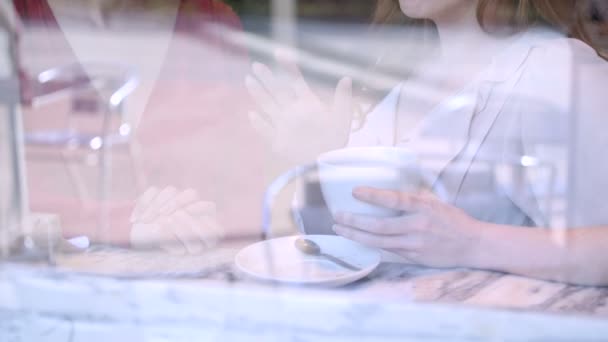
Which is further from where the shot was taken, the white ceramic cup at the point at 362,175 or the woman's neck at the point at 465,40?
the woman's neck at the point at 465,40

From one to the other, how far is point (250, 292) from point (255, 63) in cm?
41

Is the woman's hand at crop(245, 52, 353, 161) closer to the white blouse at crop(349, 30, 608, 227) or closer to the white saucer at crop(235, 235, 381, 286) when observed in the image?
the white blouse at crop(349, 30, 608, 227)

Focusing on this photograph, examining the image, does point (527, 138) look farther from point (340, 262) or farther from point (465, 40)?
point (340, 262)

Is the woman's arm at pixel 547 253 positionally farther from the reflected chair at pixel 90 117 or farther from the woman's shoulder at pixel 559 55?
the reflected chair at pixel 90 117

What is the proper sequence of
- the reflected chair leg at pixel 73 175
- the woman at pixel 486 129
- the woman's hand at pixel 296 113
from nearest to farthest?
the woman at pixel 486 129 → the woman's hand at pixel 296 113 → the reflected chair leg at pixel 73 175

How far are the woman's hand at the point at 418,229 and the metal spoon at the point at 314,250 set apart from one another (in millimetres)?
21

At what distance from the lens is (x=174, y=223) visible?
1.90 ft

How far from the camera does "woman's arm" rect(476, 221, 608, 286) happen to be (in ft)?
1.59

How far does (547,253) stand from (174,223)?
349mm

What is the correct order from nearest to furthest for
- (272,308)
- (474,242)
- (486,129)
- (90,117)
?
(272,308), (474,242), (486,129), (90,117)

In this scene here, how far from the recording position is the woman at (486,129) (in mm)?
502

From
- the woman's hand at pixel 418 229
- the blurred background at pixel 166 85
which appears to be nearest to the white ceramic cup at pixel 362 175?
the woman's hand at pixel 418 229

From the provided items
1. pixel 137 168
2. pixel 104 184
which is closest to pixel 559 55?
pixel 137 168

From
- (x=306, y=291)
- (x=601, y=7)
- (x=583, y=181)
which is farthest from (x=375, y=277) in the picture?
(x=601, y=7)
